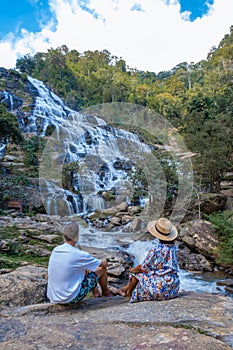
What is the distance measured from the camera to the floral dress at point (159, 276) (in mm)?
2525

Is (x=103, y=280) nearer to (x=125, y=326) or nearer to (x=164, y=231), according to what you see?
(x=164, y=231)

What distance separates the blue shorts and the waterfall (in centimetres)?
935

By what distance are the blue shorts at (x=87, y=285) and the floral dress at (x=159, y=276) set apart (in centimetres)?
41

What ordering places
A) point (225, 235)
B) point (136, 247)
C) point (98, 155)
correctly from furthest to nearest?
point (98, 155)
point (136, 247)
point (225, 235)

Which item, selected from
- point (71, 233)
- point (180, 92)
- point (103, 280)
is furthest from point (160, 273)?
point (180, 92)

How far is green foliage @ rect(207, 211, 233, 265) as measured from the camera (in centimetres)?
712

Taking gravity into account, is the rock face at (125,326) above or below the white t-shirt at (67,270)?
below

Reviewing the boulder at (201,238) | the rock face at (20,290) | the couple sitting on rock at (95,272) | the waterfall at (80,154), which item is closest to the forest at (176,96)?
the boulder at (201,238)

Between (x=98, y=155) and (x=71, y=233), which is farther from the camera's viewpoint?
(x=98, y=155)

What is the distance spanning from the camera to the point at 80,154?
1725 cm

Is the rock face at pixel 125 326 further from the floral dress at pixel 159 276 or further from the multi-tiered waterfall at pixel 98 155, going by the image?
the multi-tiered waterfall at pixel 98 155

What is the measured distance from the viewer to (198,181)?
11.4m

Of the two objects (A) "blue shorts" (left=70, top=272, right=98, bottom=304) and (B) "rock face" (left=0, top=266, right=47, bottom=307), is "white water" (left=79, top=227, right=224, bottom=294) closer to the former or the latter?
(B) "rock face" (left=0, top=266, right=47, bottom=307)

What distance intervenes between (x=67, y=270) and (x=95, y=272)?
1.07 ft
